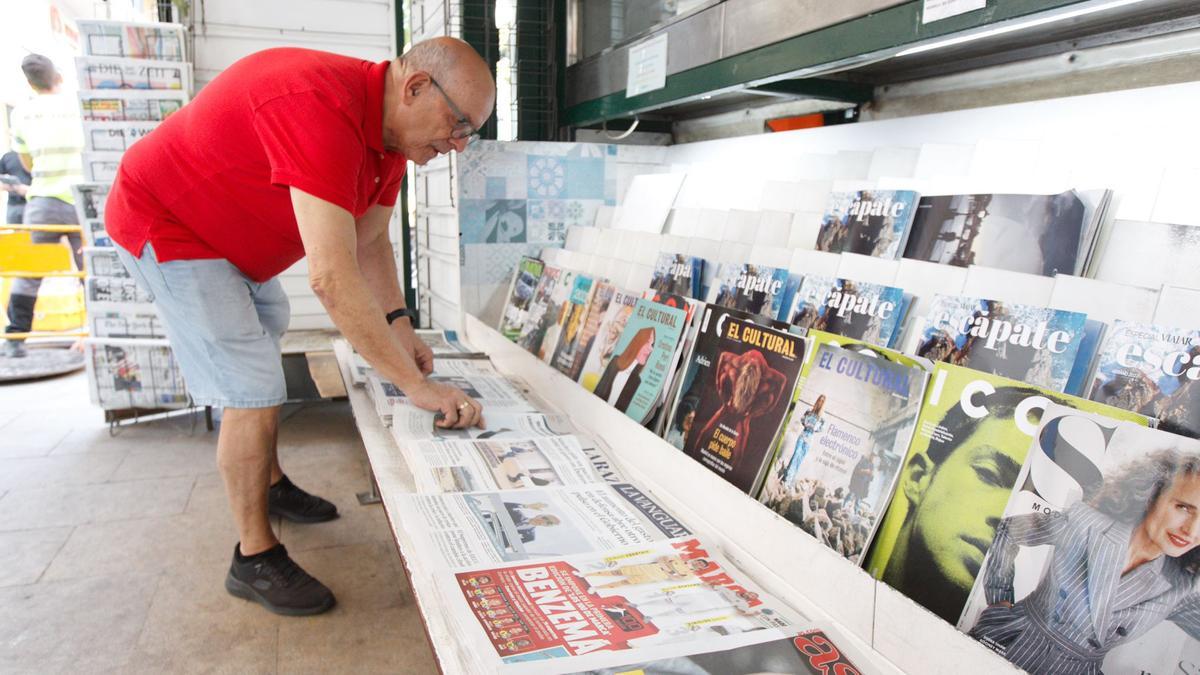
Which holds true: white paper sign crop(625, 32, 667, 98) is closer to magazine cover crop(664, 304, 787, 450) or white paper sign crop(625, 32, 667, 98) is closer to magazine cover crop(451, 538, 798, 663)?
magazine cover crop(664, 304, 787, 450)

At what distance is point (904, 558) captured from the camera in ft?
3.08

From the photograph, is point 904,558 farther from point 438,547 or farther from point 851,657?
point 438,547

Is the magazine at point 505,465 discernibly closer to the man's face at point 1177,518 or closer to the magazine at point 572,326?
the magazine at point 572,326

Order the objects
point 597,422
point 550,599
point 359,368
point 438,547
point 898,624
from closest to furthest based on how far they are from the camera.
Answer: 1. point 898,624
2. point 550,599
3. point 438,547
4. point 597,422
5. point 359,368

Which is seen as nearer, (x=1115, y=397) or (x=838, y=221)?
(x=1115, y=397)

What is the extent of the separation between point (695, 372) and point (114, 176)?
2.98m

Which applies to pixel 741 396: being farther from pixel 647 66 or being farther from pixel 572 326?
pixel 647 66

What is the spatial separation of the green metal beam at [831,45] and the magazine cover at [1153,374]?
1.37 ft

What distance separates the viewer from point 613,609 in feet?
2.94

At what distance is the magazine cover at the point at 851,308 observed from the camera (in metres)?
1.18

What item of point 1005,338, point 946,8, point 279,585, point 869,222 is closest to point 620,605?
point 1005,338

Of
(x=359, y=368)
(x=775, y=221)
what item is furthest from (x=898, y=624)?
(x=359, y=368)

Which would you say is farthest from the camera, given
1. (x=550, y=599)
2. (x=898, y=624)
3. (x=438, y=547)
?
(x=438, y=547)

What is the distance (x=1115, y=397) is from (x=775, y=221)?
831mm
